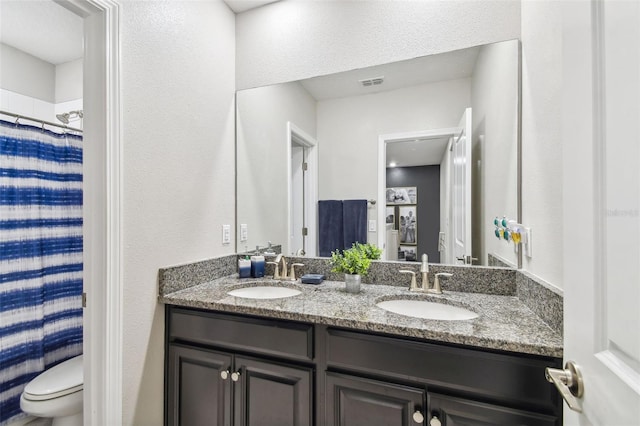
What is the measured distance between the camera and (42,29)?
2.07 metres

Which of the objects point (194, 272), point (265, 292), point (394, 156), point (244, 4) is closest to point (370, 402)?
point (265, 292)

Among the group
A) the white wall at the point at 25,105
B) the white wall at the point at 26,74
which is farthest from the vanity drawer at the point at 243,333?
the white wall at the point at 26,74

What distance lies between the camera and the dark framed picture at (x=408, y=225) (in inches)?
64.0

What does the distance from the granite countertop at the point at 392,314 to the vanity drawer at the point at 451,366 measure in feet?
0.13

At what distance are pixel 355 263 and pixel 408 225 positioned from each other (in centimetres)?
38

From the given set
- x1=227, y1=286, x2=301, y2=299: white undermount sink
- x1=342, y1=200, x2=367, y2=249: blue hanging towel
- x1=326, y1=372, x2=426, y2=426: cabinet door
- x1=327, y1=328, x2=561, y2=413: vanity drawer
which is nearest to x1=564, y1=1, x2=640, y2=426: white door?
x1=327, y1=328, x2=561, y2=413: vanity drawer

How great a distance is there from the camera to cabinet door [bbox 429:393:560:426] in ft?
2.87

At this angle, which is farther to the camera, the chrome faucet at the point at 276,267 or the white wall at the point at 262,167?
the white wall at the point at 262,167

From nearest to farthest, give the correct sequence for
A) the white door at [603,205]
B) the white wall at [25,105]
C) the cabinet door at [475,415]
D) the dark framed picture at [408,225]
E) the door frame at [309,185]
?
the white door at [603,205]
the cabinet door at [475,415]
the dark framed picture at [408,225]
the door frame at [309,185]
the white wall at [25,105]

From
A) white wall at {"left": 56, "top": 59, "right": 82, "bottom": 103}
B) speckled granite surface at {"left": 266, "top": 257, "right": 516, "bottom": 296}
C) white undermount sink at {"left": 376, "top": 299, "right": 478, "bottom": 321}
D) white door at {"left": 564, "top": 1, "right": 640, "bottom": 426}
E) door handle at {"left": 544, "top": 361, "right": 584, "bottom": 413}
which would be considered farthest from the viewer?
white wall at {"left": 56, "top": 59, "right": 82, "bottom": 103}

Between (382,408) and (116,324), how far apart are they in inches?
43.0

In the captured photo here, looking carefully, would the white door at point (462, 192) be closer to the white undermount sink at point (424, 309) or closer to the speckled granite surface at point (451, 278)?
the speckled granite surface at point (451, 278)

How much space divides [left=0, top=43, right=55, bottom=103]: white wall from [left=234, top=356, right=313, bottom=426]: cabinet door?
2.73m

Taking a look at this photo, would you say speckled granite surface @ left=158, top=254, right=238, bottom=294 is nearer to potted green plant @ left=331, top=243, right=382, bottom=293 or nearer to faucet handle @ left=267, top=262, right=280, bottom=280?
faucet handle @ left=267, top=262, right=280, bottom=280
